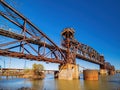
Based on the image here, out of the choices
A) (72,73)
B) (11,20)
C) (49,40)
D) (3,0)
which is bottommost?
(72,73)

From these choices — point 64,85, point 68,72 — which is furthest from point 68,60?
point 64,85

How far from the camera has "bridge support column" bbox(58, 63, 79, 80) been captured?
65250mm

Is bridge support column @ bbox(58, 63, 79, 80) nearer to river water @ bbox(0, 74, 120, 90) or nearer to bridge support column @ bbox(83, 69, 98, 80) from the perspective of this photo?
bridge support column @ bbox(83, 69, 98, 80)

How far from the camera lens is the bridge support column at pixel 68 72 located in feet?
214

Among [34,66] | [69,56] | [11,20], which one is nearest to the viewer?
[11,20]

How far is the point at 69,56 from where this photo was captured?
7369cm

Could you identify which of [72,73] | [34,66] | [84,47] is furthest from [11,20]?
[84,47]

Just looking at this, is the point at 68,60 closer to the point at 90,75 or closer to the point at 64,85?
the point at 90,75

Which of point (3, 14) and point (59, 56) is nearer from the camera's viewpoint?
point (3, 14)

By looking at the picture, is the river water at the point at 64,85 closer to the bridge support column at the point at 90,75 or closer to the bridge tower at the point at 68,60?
the bridge support column at the point at 90,75

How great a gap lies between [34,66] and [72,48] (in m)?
27.7

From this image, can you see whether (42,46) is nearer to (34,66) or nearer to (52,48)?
(52,48)

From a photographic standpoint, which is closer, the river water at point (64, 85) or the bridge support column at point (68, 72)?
the river water at point (64, 85)

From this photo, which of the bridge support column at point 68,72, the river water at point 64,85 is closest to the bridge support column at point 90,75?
the bridge support column at point 68,72
